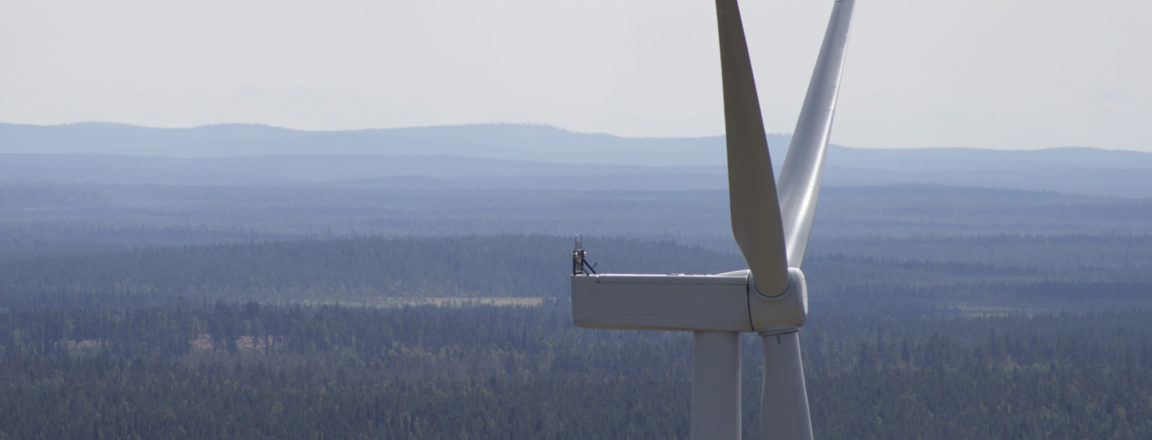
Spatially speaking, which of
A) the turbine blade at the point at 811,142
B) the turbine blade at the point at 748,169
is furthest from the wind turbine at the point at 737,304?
the turbine blade at the point at 811,142

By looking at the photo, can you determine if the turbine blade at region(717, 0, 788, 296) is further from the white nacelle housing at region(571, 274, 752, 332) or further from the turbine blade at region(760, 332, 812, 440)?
the turbine blade at region(760, 332, 812, 440)

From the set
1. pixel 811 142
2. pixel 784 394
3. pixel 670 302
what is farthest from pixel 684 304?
pixel 811 142

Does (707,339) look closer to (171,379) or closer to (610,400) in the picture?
(610,400)

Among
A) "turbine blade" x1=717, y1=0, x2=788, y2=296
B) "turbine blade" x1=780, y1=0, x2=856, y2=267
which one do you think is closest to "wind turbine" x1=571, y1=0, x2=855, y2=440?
"turbine blade" x1=717, y1=0, x2=788, y2=296

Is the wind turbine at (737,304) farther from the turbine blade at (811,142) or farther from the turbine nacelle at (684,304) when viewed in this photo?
the turbine blade at (811,142)

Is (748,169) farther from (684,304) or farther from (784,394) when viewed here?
(784,394)
